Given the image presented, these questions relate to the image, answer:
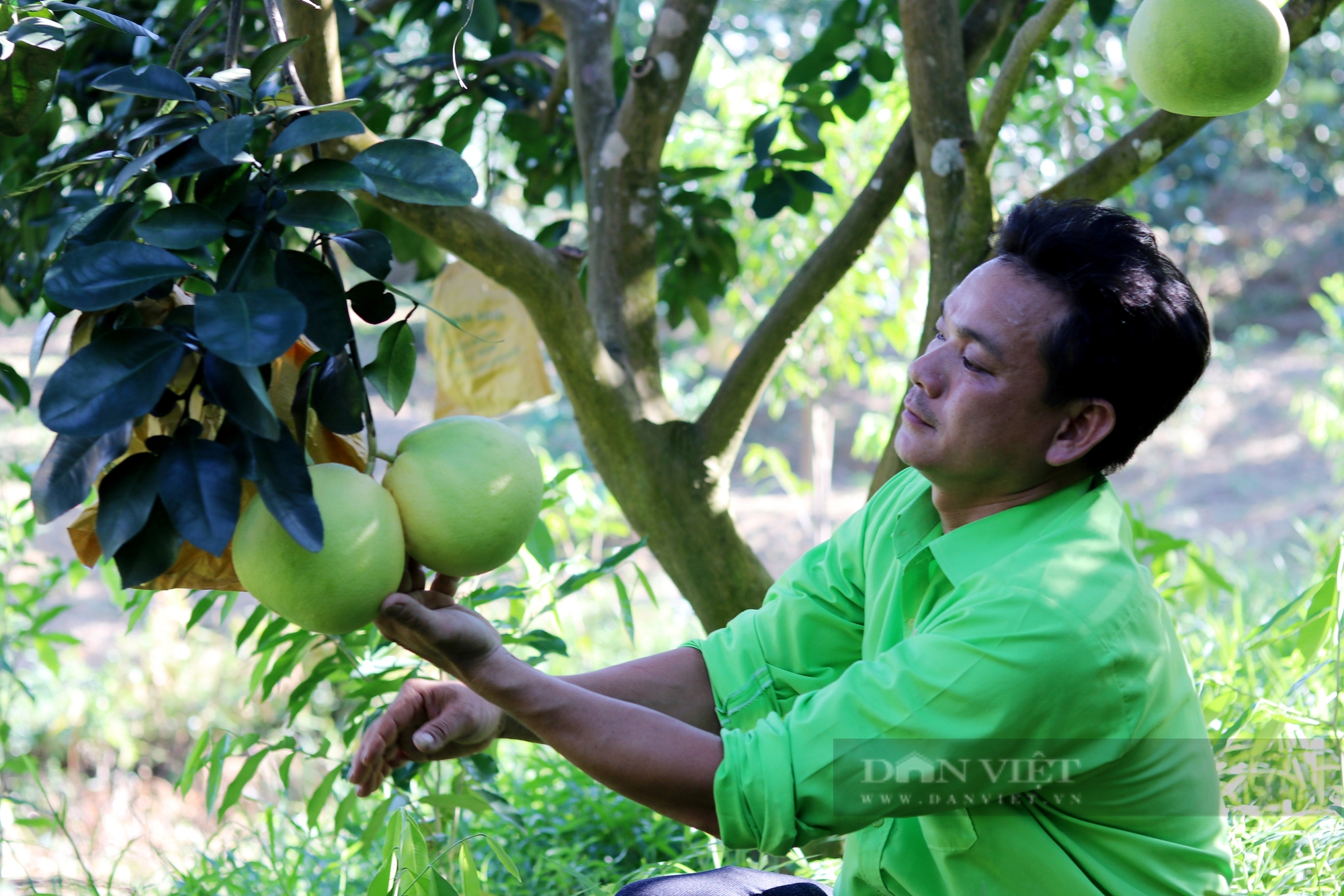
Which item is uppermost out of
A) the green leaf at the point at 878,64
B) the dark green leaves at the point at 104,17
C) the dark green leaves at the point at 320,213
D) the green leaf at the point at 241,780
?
the green leaf at the point at 878,64

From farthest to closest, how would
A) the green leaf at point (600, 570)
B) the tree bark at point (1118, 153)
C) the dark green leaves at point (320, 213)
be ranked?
the green leaf at point (600, 570) < the tree bark at point (1118, 153) < the dark green leaves at point (320, 213)

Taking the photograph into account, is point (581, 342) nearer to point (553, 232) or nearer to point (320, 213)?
point (553, 232)

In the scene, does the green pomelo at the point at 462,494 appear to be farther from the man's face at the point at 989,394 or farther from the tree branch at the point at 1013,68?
the tree branch at the point at 1013,68

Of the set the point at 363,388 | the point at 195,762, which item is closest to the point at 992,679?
the point at 363,388

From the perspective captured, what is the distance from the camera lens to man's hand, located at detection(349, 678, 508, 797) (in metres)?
1.05

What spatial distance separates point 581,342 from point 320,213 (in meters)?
0.72

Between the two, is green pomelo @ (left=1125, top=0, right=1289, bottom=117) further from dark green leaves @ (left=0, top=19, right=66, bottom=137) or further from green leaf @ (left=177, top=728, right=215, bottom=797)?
green leaf @ (left=177, top=728, right=215, bottom=797)

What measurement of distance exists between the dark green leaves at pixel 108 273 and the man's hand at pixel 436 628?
0.28 m

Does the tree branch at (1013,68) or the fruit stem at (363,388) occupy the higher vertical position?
the tree branch at (1013,68)

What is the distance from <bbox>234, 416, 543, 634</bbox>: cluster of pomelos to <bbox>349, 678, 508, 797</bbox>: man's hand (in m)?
0.21

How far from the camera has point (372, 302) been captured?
0.92m

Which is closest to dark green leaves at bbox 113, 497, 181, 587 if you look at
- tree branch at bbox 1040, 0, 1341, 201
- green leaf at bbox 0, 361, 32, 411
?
green leaf at bbox 0, 361, 32, 411

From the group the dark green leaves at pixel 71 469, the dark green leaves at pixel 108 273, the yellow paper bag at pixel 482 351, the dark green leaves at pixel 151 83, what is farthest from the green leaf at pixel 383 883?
the yellow paper bag at pixel 482 351

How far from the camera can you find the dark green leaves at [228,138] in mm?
771
